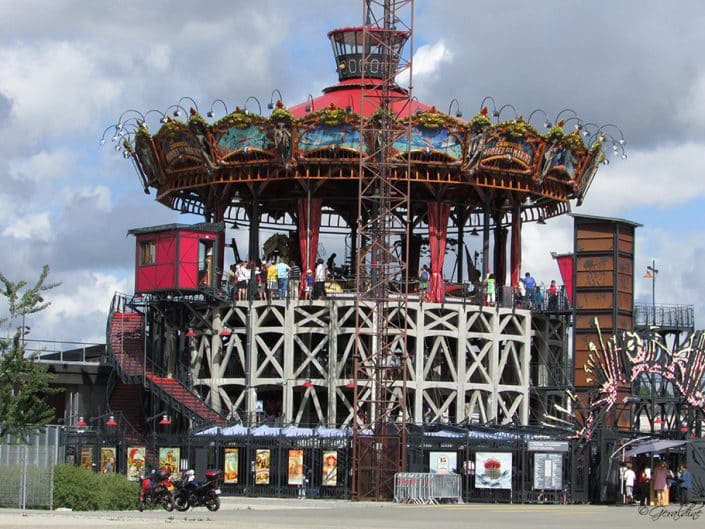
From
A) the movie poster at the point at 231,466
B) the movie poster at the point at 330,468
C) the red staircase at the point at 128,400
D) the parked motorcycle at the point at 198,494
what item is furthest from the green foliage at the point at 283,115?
the parked motorcycle at the point at 198,494

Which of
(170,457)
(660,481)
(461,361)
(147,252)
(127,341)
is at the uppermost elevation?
(147,252)

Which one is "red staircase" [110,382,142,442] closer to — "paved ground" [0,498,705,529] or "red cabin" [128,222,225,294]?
"red cabin" [128,222,225,294]

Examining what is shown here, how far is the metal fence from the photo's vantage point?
50.8m

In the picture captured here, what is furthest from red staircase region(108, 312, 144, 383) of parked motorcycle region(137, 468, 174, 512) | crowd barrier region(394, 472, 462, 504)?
parked motorcycle region(137, 468, 174, 512)

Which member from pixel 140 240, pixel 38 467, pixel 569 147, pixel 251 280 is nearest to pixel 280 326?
pixel 251 280

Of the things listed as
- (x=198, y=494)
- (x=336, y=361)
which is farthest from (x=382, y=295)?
(x=198, y=494)

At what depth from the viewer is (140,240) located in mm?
80688

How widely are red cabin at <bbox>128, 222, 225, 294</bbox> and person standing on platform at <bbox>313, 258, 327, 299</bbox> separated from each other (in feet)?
15.5

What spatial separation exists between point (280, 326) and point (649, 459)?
67.5ft

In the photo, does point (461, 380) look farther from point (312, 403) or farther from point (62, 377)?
point (62, 377)

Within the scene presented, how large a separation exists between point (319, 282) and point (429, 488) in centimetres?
1890

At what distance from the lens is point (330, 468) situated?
66312 mm

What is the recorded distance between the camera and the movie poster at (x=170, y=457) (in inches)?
2655

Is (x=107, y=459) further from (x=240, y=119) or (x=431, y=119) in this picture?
(x=431, y=119)
